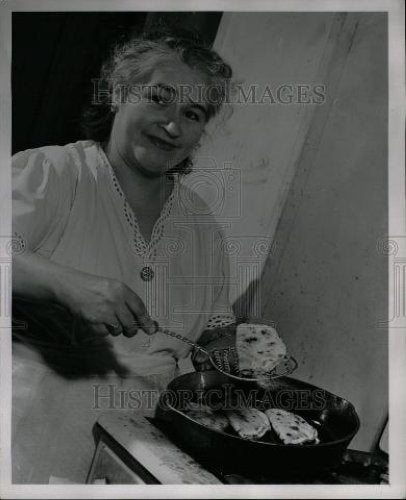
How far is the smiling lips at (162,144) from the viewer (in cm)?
119

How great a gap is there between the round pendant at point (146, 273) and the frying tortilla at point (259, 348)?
7.8 inches

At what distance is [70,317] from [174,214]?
0.27 m

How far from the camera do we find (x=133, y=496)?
1.17 metres

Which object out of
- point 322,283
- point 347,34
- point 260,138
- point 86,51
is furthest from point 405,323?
point 86,51

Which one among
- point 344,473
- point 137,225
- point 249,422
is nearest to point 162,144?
point 137,225

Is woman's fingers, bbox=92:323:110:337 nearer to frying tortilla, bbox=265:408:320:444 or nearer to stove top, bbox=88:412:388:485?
stove top, bbox=88:412:388:485

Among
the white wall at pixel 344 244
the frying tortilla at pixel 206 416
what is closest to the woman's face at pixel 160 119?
the white wall at pixel 344 244

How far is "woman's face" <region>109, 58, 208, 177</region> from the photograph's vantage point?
119 cm

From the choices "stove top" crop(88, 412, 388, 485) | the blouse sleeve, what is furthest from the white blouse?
"stove top" crop(88, 412, 388, 485)

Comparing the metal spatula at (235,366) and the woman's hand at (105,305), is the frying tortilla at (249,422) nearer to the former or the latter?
the metal spatula at (235,366)

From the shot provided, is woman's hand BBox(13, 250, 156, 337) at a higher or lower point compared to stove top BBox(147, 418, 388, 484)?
higher

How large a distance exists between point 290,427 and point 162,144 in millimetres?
578

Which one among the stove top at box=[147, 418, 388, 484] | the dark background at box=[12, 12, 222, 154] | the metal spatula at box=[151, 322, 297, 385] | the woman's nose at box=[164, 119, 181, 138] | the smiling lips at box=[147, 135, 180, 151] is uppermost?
the dark background at box=[12, 12, 222, 154]

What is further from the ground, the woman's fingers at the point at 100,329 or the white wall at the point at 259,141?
the white wall at the point at 259,141
